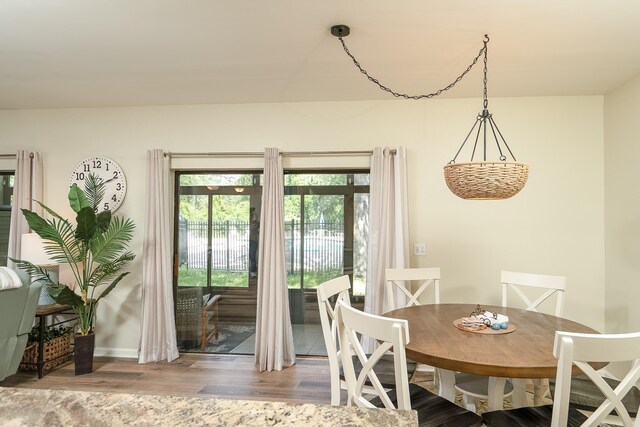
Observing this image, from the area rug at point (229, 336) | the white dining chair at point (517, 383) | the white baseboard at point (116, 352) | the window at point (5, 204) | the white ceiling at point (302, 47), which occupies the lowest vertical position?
the white baseboard at point (116, 352)

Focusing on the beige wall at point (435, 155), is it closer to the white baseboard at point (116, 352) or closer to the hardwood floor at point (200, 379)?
the white baseboard at point (116, 352)

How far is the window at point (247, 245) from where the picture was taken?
13.6ft

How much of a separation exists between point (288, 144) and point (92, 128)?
210 centimetres

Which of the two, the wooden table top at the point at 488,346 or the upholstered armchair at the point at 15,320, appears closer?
the wooden table top at the point at 488,346

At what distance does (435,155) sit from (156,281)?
118 inches

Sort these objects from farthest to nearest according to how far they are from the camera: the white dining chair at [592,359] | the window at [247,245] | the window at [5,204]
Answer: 1. the window at [5,204]
2. the window at [247,245]
3. the white dining chair at [592,359]

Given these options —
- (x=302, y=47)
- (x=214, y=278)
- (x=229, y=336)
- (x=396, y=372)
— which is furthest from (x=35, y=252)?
(x=396, y=372)

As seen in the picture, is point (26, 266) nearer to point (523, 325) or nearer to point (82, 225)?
point (82, 225)

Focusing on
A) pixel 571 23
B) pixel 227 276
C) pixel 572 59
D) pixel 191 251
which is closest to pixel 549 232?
pixel 572 59

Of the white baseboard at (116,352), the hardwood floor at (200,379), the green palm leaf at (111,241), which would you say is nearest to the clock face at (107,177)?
the green palm leaf at (111,241)

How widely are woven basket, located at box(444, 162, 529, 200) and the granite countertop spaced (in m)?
1.51

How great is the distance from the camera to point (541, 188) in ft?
12.4

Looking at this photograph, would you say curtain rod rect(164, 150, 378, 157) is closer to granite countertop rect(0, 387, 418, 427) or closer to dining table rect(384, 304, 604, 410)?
dining table rect(384, 304, 604, 410)

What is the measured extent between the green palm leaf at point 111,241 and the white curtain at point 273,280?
51.1 inches
